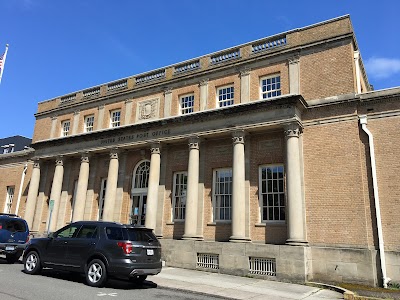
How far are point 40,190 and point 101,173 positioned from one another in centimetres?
644

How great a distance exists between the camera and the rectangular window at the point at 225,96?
61.0ft

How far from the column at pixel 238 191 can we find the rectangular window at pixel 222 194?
4.80 feet

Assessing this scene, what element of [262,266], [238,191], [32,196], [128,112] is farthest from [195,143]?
[32,196]

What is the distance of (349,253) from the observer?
1333cm

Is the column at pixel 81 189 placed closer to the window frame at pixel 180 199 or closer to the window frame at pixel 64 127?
the window frame at pixel 64 127

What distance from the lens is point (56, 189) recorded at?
2289 centimetres

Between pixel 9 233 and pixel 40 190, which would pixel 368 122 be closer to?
pixel 9 233

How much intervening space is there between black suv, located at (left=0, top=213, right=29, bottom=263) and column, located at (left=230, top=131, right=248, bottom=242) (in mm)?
9431

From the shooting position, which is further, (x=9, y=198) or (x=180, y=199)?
(x=9, y=198)

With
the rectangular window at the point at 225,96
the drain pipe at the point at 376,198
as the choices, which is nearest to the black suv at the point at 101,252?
the drain pipe at the point at 376,198

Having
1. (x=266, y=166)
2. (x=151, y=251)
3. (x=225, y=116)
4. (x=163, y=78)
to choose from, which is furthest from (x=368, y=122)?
(x=163, y=78)

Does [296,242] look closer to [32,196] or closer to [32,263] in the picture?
[32,263]

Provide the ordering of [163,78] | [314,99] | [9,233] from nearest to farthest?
[9,233], [314,99], [163,78]

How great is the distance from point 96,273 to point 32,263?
3272mm
